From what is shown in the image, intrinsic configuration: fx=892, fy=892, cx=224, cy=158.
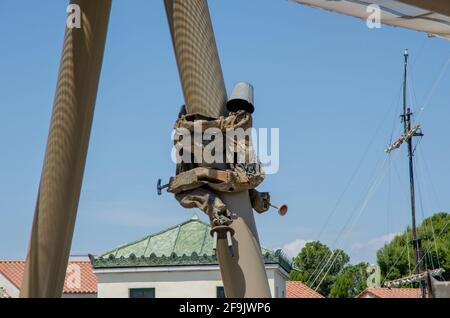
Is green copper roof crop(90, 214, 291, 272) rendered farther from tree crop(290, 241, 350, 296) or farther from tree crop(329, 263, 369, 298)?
tree crop(290, 241, 350, 296)

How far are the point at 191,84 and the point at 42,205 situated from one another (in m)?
2.09

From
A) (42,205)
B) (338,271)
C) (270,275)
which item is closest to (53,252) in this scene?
(42,205)

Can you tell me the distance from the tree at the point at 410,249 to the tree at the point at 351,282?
150 inches

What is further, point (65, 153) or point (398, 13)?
point (398, 13)

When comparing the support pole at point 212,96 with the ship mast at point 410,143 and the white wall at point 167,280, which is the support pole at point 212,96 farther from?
the ship mast at point 410,143

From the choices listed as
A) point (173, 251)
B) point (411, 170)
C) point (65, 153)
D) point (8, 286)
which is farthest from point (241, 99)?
point (411, 170)

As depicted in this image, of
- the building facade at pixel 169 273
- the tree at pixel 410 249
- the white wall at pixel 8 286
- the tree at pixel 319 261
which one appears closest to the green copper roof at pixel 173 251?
the building facade at pixel 169 273

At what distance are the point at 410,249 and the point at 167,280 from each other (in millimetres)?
43838

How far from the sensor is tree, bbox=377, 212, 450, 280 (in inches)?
2697

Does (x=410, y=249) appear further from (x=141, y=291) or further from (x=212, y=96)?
(x=212, y=96)

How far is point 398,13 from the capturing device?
1266cm

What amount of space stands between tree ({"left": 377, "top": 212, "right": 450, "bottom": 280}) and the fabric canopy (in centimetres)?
5499

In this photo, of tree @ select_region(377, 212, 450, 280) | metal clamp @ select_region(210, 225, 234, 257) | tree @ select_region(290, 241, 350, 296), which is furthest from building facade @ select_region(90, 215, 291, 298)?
tree @ select_region(290, 241, 350, 296)
